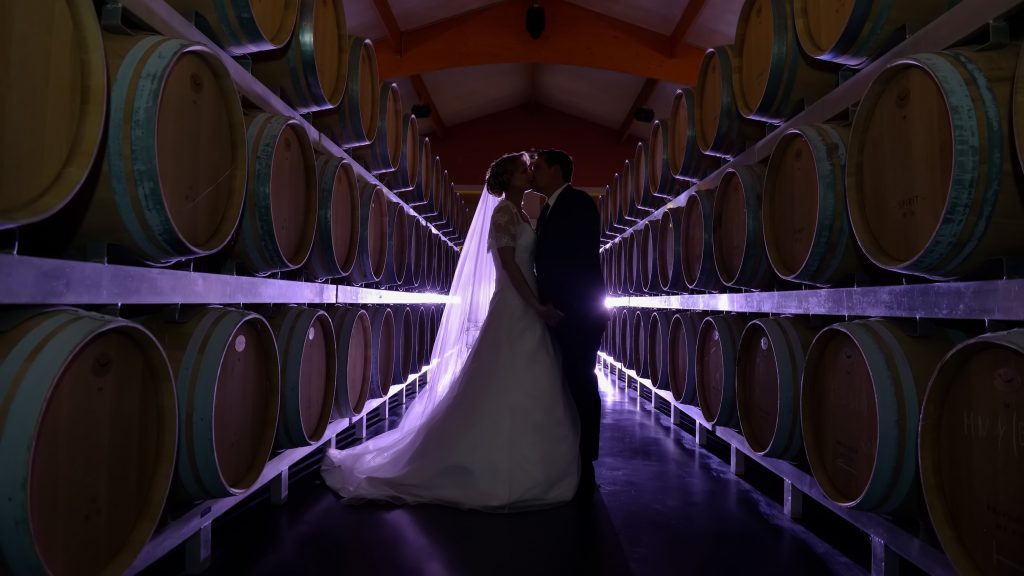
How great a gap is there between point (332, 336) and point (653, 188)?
3004 mm

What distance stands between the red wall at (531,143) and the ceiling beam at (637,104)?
26cm

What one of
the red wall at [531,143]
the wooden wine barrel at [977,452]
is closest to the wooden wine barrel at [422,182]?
the wooden wine barrel at [977,452]

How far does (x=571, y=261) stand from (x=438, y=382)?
1.10 metres

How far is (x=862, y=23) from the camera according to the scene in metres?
2.13

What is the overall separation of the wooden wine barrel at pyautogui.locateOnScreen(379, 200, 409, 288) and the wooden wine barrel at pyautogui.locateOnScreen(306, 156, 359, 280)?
2.95 ft

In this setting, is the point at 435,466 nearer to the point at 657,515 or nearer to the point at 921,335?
the point at 657,515

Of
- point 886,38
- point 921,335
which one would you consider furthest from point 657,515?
point 886,38

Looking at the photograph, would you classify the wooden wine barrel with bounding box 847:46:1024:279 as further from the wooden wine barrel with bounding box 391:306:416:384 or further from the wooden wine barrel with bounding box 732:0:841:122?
the wooden wine barrel with bounding box 391:306:416:384

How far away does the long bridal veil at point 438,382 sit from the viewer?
123 inches

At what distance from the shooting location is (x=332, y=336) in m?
3.16

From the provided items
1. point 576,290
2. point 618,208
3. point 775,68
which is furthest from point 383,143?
point 618,208

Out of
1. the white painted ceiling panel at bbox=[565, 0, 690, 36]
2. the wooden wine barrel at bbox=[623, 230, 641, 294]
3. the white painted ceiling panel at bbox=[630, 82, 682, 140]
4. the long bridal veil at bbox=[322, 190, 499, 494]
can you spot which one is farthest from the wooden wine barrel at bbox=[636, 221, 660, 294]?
the white painted ceiling panel at bbox=[630, 82, 682, 140]

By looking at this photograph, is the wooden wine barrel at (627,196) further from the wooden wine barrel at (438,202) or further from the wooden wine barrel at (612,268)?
the wooden wine barrel at (438,202)

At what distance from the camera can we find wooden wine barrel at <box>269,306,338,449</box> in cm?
268
